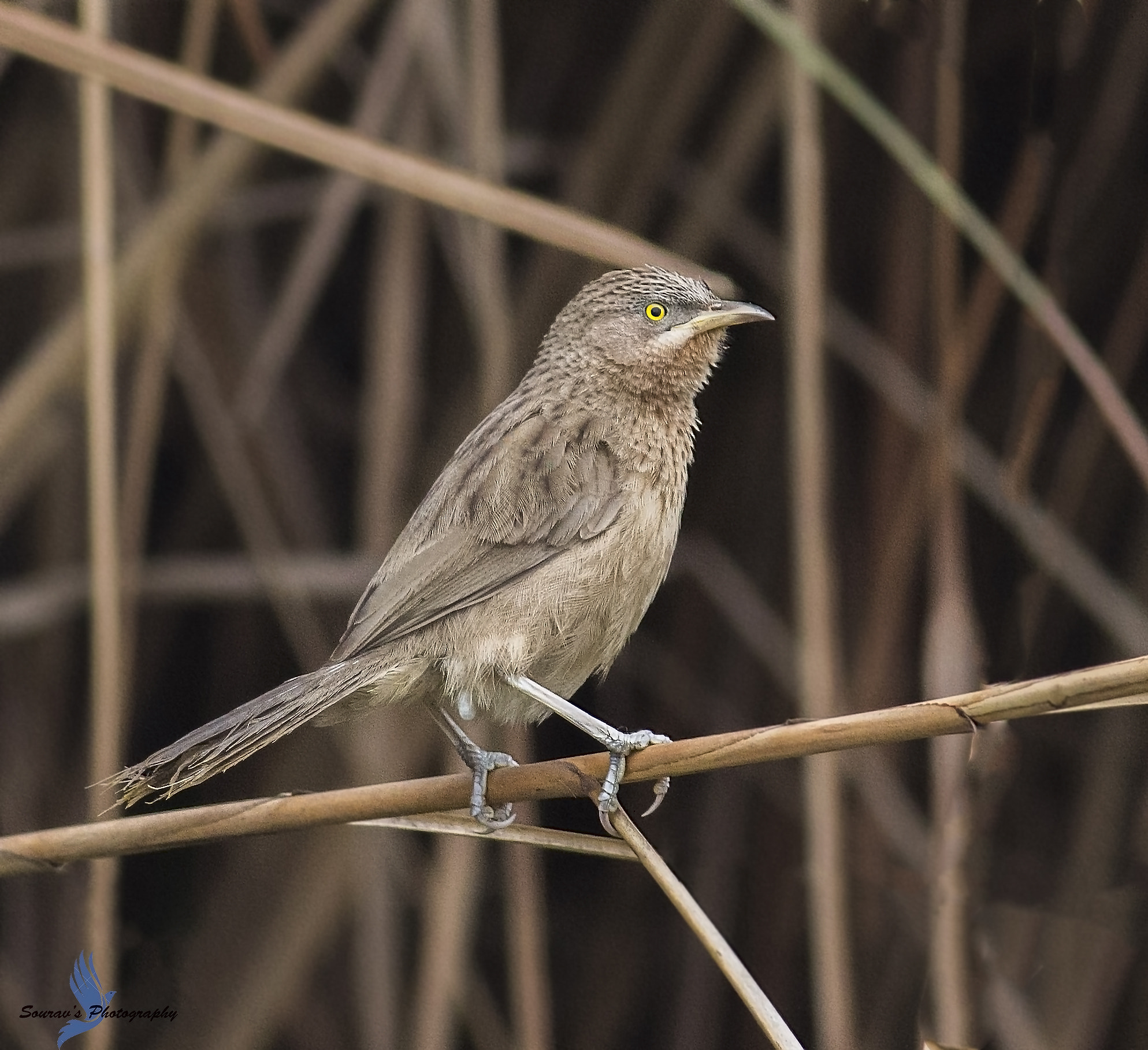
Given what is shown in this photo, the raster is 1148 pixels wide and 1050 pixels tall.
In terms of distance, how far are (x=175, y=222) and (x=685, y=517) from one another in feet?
4.65

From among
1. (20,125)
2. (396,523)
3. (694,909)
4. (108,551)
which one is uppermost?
(20,125)

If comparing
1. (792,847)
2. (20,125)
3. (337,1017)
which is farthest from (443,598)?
(20,125)

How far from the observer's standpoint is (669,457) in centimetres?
230

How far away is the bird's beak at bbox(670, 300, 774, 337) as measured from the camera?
7.19 ft

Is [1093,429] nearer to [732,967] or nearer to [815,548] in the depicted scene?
[815,548]

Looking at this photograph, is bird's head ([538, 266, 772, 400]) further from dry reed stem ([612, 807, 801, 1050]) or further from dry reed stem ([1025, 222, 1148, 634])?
dry reed stem ([1025, 222, 1148, 634])

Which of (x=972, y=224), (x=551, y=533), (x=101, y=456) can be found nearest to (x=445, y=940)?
(x=551, y=533)

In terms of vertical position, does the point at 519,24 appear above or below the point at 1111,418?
above

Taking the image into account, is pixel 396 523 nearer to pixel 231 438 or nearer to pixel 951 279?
pixel 231 438

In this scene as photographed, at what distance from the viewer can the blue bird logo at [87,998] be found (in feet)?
7.88

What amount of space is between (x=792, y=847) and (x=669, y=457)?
1.48m

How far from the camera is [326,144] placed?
7.06ft

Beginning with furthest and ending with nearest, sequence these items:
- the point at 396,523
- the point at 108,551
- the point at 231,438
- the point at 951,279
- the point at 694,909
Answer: the point at 231,438 → the point at 396,523 → the point at 951,279 → the point at 108,551 → the point at 694,909

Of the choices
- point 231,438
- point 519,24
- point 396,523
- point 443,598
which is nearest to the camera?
point 443,598
